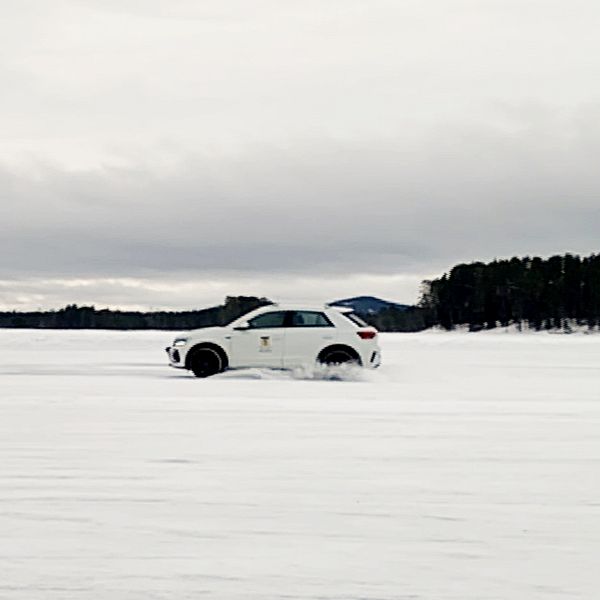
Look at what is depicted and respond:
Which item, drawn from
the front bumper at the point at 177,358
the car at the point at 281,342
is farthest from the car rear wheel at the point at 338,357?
the front bumper at the point at 177,358

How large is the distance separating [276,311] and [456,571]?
15643 mm

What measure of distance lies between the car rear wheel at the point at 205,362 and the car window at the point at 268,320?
98 cm

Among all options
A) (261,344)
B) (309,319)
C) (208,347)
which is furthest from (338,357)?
(208,347)

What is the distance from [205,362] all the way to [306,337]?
2.16 metres

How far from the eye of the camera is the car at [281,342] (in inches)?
829

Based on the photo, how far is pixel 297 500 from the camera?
7.86 metres

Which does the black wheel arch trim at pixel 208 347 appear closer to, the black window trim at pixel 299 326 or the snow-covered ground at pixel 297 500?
the black window trim at pixel 299 326

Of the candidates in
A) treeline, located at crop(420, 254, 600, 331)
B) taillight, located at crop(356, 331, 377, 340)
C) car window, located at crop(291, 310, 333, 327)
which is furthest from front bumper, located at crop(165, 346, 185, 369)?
treeline, located at crop(420, 254, 600, 331)

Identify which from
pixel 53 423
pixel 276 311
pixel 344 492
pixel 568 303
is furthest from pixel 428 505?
pixel 568 303

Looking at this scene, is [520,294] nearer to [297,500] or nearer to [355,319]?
[355,319]

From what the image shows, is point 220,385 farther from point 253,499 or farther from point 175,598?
point 175,598

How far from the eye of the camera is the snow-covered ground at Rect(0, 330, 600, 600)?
5750 mm

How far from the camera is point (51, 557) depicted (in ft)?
20.2

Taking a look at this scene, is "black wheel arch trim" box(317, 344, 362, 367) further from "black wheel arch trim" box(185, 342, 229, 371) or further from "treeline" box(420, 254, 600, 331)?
"treeline" box(420, 254, 600, 331)
